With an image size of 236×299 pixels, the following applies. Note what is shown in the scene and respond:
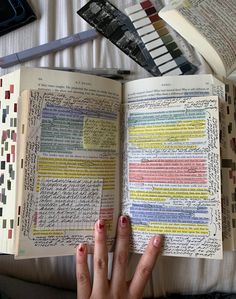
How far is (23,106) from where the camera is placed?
55cm

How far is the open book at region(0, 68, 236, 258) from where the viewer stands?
0.54 metres

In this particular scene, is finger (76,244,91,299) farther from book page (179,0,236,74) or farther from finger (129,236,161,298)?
book page (179,0,236,74)

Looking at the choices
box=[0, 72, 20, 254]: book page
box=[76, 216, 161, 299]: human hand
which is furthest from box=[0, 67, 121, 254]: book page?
box=[76, 216, 161, 299]: human hand

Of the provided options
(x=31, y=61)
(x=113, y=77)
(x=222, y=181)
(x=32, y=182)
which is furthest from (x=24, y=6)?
(x=222, y=181)

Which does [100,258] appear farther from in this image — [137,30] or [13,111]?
[137,30]

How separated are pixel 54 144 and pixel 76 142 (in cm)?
3

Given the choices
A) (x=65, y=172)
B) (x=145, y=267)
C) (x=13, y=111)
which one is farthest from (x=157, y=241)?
(x=13, y=111)

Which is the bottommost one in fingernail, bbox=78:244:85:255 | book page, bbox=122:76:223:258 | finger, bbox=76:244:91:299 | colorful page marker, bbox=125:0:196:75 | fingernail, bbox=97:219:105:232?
finger, bbox=76:244:91:299

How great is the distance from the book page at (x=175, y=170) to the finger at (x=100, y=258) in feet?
0.14

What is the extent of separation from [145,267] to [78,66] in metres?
0.33

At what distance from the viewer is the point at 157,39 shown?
0.64m

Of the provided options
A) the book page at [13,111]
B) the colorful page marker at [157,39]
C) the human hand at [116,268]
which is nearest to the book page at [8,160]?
the book page at [13,111]

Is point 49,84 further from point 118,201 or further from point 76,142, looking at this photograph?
point 118,201

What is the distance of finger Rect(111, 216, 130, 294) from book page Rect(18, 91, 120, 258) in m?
0.01
